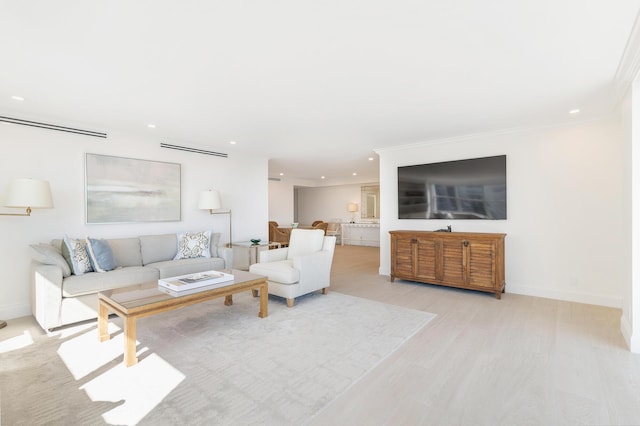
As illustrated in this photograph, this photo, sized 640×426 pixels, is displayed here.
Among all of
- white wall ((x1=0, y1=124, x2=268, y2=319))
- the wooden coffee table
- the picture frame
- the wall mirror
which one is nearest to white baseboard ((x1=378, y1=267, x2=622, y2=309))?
the wooden coffee table

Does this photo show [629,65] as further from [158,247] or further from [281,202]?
[281,202]

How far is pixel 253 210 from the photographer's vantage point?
253 inches

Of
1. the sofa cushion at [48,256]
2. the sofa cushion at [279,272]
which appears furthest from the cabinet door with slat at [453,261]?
the sofa cushion at [48,256]

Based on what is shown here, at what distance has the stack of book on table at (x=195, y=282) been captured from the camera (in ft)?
9.77

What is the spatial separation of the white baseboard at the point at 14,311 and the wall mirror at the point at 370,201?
356 inches

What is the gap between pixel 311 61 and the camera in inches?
97.5

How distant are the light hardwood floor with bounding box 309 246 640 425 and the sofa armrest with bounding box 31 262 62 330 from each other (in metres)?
2.99

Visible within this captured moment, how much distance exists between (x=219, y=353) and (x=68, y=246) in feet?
7.89

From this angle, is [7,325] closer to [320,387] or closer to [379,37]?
[320,387]

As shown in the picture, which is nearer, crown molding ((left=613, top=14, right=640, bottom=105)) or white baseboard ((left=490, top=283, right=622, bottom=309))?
crown molding ((left=613, top=14, right=640, bottom=105))

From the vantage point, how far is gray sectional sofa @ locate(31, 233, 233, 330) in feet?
10.4

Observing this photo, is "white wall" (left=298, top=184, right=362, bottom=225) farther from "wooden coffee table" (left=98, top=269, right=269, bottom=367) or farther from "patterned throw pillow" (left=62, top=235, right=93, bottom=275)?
"patterned throw pillow" (left=62, top=235, right=93, bottom=275)

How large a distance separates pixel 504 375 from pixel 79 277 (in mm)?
4220

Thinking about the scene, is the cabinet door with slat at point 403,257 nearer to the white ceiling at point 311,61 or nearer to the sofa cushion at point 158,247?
the white ceiling at point 311,61
